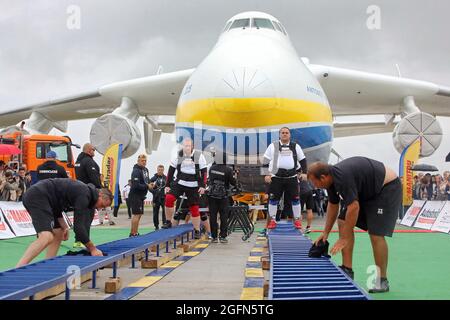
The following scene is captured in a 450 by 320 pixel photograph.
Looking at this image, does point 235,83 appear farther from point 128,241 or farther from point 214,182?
point 128,241

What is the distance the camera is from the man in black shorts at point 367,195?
14.8 feet

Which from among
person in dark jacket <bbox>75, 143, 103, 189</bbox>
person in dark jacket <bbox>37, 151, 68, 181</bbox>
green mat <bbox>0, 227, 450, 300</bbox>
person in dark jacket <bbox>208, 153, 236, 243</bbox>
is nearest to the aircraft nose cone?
person in dark jacket <bbox>208, 153, 236, 243</bbox>

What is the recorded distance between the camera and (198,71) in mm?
11367

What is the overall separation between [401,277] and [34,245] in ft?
11.4

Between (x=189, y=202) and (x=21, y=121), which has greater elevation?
(x=21, y=121)

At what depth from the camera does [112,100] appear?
17875 millimetres

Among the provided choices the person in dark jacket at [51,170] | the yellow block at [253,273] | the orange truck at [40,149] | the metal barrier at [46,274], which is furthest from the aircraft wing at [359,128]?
the metal barrier at [46,274]

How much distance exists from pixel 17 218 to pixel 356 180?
8.19 m

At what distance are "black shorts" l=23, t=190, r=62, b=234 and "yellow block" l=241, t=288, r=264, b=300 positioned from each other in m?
1.93

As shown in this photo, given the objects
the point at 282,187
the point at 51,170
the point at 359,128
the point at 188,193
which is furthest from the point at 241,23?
the point at 359,128

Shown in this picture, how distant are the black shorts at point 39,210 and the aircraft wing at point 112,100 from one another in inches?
448

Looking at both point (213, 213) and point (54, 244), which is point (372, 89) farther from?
point (54, 244)

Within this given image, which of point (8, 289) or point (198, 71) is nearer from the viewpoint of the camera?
point (8, 289)
